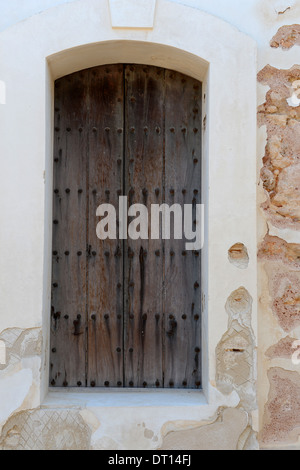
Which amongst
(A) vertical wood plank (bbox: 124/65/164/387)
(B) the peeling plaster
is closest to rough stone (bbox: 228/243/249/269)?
(B) the peeling plaster

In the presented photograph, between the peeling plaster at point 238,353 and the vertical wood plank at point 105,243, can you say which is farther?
the vertical wood plank at point 105,243

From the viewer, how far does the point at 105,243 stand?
291 cm

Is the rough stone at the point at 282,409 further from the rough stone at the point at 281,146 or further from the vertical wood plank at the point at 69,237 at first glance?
the vertical wood plank at the point at 69,237

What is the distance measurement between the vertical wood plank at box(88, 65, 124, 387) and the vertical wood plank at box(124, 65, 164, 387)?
0.16 ft

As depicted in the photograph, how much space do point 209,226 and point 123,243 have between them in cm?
53

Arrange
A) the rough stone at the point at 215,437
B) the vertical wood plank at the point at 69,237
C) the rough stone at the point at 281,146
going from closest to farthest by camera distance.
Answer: the rough stone at the point at 215,437, the rough stone at the point at 281,146, the vertical wood plank at the point at 69,237

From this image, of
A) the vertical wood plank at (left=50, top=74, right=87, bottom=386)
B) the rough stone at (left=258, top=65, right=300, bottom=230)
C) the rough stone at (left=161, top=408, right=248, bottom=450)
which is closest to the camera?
the rough stone at (left=161, top=408, right=248, bottom=450)

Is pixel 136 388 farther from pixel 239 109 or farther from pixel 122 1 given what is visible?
pixel 122 1

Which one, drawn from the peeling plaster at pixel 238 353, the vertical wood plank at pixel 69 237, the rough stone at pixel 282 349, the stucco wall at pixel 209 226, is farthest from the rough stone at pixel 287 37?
the rough stone at pixel 282 349

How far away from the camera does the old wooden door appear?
2.86 meters

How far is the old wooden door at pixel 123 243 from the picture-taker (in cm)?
286

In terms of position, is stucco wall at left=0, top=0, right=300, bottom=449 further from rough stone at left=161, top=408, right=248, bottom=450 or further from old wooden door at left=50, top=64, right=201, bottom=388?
old wooden door at left=50, top=64, right=201, bottom=388

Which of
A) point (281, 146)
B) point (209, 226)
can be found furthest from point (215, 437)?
point (281, 146)

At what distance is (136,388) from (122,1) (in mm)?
2118
